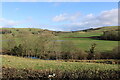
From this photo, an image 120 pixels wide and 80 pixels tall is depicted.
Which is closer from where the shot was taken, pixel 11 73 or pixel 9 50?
pixel 11 73

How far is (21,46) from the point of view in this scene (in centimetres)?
3003

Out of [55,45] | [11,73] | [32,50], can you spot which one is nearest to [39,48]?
[32,50]

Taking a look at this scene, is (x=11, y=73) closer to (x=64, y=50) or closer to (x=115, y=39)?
(x=64, y=50)

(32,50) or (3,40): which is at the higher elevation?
(3,40)

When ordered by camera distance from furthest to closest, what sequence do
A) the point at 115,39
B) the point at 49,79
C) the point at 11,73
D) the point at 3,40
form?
the point at 115,39, the point at 3,40, the point at 11,73, the point at 49,79

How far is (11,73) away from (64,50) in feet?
79.4

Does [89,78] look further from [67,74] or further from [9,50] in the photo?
[9,50]

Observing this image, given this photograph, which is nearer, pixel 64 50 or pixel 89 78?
pixel 89 78

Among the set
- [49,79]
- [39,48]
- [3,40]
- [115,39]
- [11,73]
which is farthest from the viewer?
[115,39]

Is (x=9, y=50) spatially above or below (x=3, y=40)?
below

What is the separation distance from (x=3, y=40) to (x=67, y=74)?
30.7 meters

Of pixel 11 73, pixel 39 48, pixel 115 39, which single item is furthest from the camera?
pixel 115 39

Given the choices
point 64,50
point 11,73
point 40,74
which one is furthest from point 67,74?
point 64,50

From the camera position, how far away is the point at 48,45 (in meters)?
29.8
